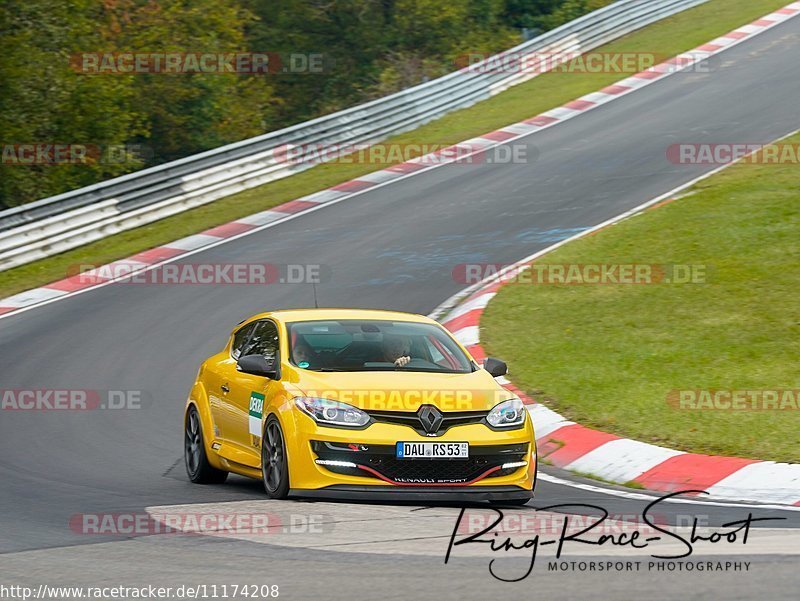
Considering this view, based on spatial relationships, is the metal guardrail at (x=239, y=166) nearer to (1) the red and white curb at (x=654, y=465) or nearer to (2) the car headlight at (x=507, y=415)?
(1) the red and white curb at (x=654, y=465)

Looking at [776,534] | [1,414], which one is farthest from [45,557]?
[1,414]

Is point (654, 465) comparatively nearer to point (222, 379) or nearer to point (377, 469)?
point (377, 469)

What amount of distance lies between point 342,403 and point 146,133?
71.9ft

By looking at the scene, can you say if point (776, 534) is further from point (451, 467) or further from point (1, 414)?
point (1, 414)

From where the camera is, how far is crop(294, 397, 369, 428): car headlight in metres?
8.69

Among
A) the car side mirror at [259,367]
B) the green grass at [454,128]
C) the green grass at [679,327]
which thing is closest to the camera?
the car side mirror at [259,367]

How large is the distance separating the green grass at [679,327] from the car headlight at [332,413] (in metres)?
3.07

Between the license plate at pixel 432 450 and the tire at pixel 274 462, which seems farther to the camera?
the tire at pixel 274 462

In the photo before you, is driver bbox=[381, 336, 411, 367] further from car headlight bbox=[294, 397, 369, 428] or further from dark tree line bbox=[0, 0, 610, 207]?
dark tree line bbox=[0, 0, 610, 207]

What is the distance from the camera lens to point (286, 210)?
23812 millimetres

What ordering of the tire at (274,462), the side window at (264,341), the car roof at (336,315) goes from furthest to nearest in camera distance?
the car roof at (336,315), the side window at (264,341), the tire at (274,462)

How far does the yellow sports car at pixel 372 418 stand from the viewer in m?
8.62

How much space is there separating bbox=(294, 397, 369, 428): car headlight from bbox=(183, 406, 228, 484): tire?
1878mm

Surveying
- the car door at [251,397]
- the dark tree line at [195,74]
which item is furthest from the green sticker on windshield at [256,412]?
the dark tree line at [195,74]
